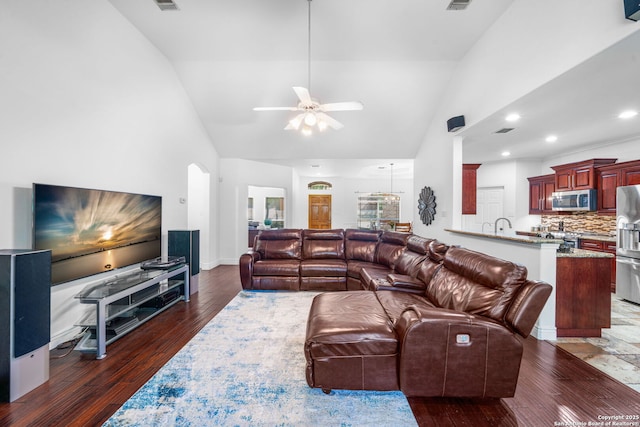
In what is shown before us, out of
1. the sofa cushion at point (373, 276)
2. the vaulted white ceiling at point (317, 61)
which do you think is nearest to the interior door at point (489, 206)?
the vaulted white ceiling at point (317, 61)

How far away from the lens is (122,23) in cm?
311

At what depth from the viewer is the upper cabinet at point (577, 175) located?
4.75 metres

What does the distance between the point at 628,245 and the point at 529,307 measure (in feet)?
11.6

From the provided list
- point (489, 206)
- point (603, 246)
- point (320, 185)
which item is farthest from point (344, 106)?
point (320, 185)

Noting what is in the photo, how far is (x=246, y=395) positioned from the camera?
1.81 metres

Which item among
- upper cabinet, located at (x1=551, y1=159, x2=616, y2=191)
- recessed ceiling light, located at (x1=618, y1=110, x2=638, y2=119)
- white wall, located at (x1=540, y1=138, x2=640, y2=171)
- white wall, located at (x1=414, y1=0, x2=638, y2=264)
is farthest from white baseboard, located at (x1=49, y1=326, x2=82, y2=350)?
white wall, located at (x1=540, y1=138, x2=640, y2=171)

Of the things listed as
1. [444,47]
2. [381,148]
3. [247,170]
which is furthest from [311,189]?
[444,47]

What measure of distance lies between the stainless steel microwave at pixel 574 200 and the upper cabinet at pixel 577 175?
12 cm

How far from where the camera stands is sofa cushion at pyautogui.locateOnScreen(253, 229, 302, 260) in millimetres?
4578

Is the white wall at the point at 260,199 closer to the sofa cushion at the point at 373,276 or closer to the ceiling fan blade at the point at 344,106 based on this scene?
the sofa cushion at the point at 373,276

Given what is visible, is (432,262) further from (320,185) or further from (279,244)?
(320,185)

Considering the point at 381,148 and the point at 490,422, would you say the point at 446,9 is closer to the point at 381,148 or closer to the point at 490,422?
the point at 381,148

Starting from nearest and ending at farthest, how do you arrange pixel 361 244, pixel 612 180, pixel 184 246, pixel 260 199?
1. pixel 184 246
2. pixel 612 180
3. pixel 361 244
4. pixel 260 199

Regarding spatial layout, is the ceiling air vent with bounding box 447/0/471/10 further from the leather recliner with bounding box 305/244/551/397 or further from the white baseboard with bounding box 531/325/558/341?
the white baseboard with bounding box 531/325/558/341
